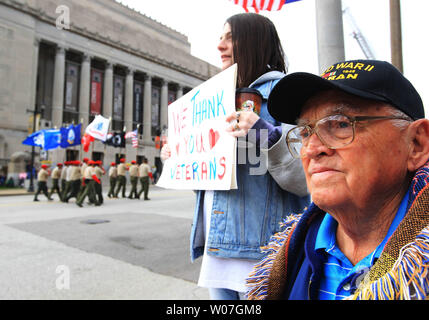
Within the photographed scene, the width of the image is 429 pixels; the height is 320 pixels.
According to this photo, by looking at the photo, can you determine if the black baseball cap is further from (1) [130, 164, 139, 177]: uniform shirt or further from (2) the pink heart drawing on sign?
(1) [130, 164, 139, 177]: uniform shirt

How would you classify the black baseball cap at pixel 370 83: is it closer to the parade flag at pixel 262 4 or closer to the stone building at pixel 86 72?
the parade flag at pixel 262 4

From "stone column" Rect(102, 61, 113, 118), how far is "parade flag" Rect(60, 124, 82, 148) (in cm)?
2572

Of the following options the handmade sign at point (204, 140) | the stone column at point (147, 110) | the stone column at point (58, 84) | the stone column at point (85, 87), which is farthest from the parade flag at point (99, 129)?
the stone column at point (147, 110)

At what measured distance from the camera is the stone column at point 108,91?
4278cm

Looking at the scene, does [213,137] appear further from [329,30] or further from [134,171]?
[134,171]

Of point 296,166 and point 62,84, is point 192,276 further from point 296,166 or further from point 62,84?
point 62,84

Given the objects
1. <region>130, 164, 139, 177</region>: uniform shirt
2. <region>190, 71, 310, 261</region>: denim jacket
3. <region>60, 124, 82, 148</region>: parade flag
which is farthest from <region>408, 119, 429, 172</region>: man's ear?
<region>60, 124, 82, 148</region>: parade flag

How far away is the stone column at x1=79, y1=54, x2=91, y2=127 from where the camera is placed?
1581 inches

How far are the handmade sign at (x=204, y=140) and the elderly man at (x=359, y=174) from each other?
2.02ft

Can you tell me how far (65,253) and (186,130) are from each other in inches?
148

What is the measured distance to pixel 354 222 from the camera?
1112mm

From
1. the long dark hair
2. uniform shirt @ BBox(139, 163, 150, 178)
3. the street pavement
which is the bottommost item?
the street pavement
